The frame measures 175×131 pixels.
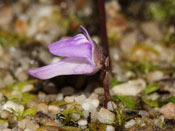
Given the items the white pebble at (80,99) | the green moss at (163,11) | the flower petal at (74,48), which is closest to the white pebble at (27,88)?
the white pebble at (80,99)

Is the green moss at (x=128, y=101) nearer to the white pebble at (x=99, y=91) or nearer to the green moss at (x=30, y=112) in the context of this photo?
the white pebble at (x=99, y=91)

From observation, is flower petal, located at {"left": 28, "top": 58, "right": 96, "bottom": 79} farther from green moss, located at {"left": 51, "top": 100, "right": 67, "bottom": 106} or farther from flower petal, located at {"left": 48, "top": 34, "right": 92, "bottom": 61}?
green moss, located at {"left": 51, "top": 100, "right": 67, "bottom": 106}

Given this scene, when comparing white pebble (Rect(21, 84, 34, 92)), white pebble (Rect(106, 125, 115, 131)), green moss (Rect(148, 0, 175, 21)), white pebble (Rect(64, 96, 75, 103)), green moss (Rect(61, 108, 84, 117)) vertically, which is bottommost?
white pebble (Rect(106, 125, 115, 131))

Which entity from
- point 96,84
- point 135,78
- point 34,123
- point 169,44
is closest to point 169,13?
point 169,44

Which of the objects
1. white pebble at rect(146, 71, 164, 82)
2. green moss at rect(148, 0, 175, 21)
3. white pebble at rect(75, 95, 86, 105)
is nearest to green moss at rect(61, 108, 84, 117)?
white pebble at rect(75, 95, 86, 105)

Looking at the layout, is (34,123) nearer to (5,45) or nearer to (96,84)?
(96,84)

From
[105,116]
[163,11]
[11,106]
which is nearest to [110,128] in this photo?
[105,116]
